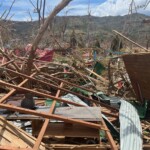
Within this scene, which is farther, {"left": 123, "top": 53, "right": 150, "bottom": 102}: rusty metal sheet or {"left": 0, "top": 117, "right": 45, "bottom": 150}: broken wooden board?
{"left": 123, "top": 53, "right": 150, "bottom": 102}: rusty metal sheet

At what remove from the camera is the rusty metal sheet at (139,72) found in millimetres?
5809

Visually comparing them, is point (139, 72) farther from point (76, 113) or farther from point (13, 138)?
point (13, 138)

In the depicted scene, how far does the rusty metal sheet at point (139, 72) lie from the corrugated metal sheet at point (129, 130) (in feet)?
2.61

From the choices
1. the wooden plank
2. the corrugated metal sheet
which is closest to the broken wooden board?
the wooden plank

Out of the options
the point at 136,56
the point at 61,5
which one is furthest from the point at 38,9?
the point at 61,5

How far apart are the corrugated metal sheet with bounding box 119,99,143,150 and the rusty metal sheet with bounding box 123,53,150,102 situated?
0.80 meters

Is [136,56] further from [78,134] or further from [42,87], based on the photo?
[42,87]

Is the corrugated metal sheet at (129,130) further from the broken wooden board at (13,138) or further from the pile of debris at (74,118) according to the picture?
the broken wooden board at (13,138)

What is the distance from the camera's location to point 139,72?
6141 mm

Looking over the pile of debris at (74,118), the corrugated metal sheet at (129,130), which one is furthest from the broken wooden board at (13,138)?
the corrugated metal sheet at (129,130)

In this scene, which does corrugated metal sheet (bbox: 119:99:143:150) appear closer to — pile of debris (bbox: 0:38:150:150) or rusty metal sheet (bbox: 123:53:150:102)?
pile of debris (bbox: 0:38:150:150)

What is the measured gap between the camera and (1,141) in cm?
345

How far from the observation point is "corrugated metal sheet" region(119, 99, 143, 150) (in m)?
3.98

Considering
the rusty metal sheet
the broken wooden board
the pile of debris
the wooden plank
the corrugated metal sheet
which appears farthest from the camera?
the rusty metal sheet
